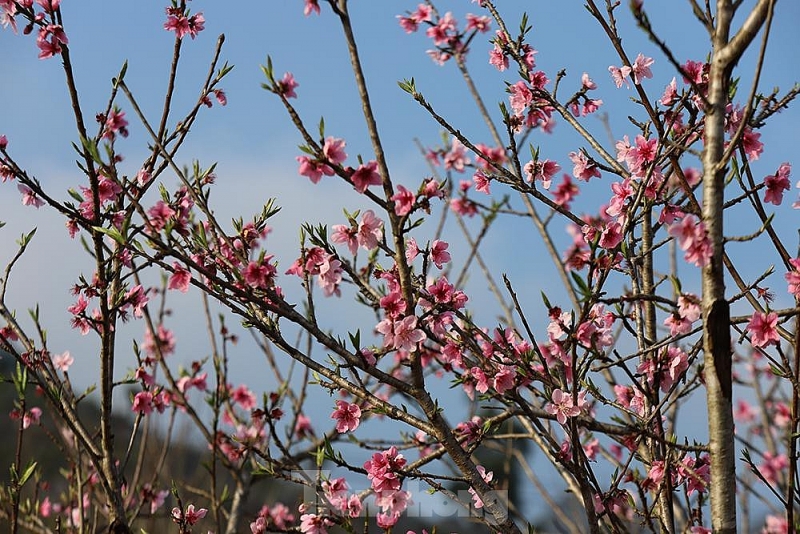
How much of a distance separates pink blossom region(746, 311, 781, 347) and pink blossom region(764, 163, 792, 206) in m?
0.56

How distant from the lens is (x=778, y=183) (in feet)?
7.96

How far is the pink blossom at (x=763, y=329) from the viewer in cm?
205

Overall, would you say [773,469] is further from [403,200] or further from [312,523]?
[403,200]

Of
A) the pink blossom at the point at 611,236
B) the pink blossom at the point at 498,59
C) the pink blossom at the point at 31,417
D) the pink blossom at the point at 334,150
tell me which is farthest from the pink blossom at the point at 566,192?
the pink blossom at the point at 31,417

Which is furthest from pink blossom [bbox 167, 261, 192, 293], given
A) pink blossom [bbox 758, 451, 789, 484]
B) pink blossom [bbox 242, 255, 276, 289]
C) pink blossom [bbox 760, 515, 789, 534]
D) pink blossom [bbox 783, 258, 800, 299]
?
pink blossom [bbox 758, 451, 789, 484]

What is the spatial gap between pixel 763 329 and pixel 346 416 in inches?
51.1

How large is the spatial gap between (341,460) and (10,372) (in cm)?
170

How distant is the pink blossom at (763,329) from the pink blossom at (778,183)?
1.85 ft

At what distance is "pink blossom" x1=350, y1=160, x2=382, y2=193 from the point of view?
1.91 meters

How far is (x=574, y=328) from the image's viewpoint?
2070 mm

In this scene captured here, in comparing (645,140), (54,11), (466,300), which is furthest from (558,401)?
(54,11)

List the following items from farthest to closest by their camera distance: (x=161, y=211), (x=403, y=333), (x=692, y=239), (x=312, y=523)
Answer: (x=161, y=211)
(x=312, y=523)
(x=403, y=333)
(x=692, y=239)

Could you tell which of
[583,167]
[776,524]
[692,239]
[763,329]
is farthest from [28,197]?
[776,524]

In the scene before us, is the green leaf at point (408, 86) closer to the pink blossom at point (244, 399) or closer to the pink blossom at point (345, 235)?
the pink blossom at point (345, 235)
